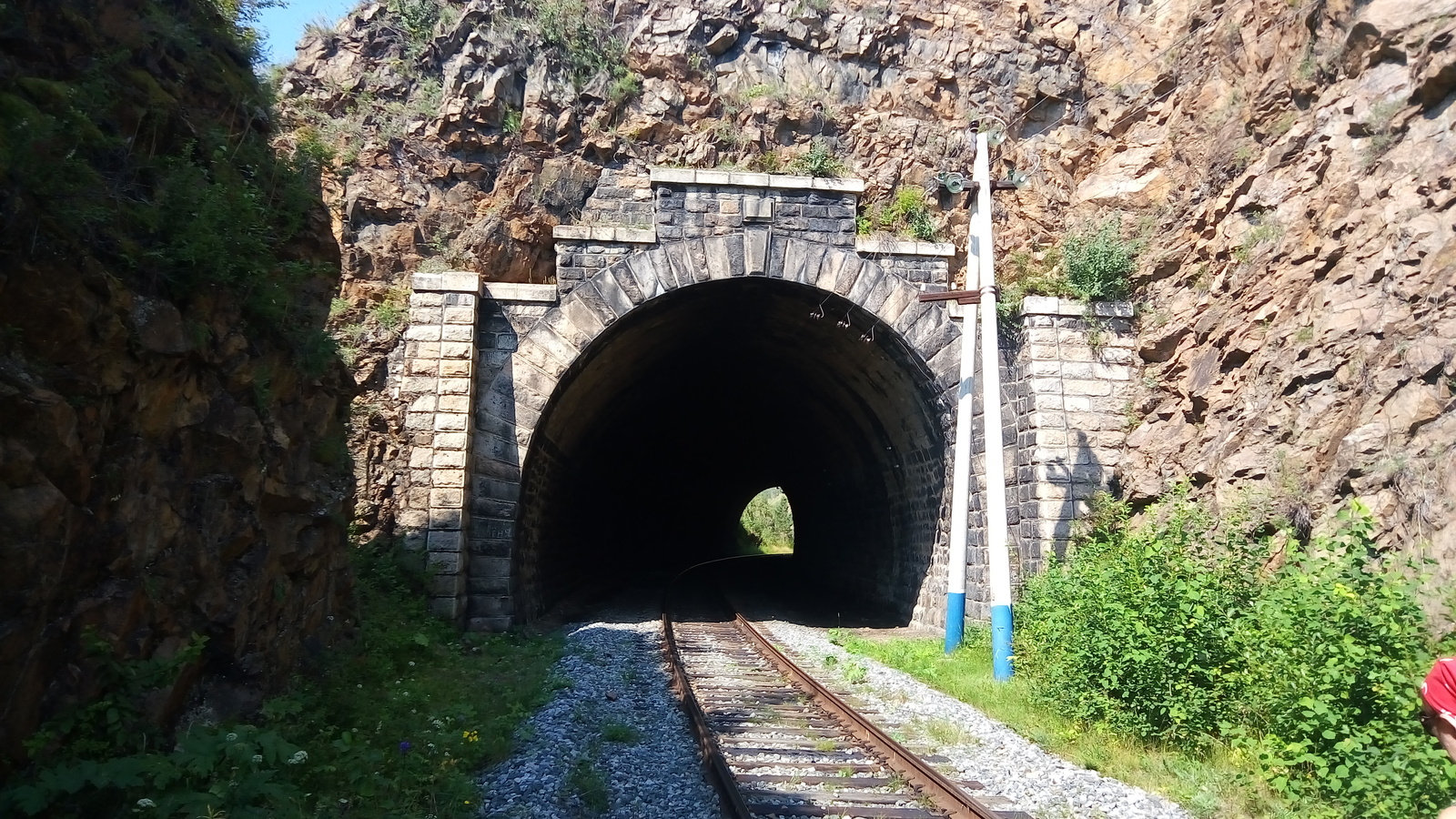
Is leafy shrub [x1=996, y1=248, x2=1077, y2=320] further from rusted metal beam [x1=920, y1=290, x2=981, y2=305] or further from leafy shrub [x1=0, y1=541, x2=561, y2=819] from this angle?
leafy shrub [x1=0, y1=541, x2=561, y2=819]

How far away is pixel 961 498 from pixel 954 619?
1390mm

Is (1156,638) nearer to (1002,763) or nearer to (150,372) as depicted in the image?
(1002,763)

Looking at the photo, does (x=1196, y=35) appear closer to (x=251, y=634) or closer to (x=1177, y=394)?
(x=1177, y=394)

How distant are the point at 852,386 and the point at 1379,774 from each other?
975 centimetres

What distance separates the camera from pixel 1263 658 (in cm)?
529

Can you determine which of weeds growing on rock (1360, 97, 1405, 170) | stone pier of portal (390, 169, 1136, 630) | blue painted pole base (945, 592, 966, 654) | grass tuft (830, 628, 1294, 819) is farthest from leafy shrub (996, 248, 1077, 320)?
grass tuft (830, 628, 1294, 819)

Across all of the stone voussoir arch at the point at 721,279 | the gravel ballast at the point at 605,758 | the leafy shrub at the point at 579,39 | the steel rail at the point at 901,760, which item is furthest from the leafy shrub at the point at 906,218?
the gravel ballast at the point at 605,758

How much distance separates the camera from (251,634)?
16.5 ft

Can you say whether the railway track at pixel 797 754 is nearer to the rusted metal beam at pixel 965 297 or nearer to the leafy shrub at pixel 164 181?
the leafy shrub at pixel 164 181

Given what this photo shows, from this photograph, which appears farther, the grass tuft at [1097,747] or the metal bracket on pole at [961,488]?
the metal bracket on pole at [961,488]

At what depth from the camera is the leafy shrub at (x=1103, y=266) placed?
10.7 metres

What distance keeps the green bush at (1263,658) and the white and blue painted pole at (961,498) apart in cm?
134

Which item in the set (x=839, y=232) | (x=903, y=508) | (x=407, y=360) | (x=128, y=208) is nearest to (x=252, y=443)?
(x=128, y=208)

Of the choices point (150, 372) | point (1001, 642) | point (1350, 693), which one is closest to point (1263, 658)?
point (1350, 693)
